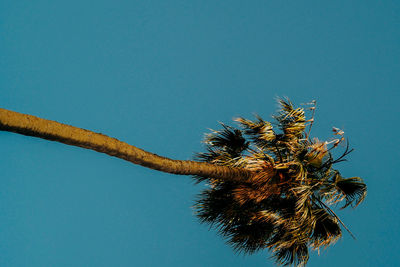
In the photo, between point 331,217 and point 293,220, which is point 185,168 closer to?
point 293,220

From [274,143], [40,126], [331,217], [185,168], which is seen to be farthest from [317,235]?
[40,126]

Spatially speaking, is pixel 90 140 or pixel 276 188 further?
pixel 276 188

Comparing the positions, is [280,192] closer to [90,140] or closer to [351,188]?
[351,188]

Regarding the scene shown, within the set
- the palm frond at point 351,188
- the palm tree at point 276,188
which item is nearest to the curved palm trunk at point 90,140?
the palm tree at point 276,188

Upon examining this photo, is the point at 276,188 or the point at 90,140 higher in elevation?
the point at 276,188

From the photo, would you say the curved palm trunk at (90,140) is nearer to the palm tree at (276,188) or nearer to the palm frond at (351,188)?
the palm tree at (276,188)

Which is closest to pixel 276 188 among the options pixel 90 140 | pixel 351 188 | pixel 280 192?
pixel 280 192

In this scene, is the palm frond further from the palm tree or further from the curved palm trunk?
the curved palm trunk

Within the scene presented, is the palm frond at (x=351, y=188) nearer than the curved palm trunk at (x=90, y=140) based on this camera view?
No
